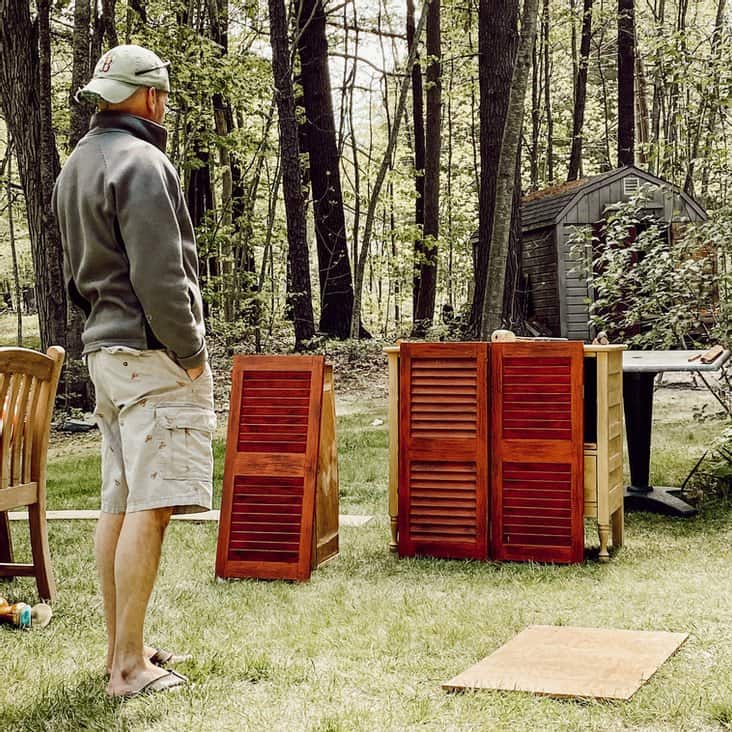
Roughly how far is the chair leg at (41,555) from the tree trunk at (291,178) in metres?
9.89

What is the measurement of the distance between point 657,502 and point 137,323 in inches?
166

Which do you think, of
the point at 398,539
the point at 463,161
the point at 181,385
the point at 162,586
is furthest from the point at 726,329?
the point at 463,161

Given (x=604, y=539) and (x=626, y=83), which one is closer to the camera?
(x=604, y=539)

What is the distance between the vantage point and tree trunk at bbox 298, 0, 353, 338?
1669 centimetres

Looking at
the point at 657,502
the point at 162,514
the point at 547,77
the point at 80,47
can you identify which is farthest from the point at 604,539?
the point at 547,77

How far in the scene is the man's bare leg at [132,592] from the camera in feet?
10.8

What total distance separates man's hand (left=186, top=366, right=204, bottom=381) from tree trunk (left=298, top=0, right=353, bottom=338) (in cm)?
1317

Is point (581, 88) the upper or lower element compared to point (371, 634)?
upper

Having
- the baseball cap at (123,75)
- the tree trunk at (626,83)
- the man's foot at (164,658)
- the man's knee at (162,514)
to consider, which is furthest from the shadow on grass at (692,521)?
the tree trunk at (626,83)

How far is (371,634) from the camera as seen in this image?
13.0 feet

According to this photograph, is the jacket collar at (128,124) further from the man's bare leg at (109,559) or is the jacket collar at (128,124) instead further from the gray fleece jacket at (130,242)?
the man's bare leg at (109,559)

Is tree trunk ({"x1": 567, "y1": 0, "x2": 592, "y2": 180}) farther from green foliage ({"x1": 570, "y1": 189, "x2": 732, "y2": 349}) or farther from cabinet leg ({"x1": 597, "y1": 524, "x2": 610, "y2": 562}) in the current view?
cabinet leg ({"x1": 597, "y1": 524, "x2": 610, "y2": 562})

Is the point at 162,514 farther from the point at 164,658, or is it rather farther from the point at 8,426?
the point at 8,426

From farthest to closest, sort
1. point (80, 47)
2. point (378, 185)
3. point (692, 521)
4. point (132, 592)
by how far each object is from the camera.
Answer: point (378, 185)
point (80, 47)
point (692, 521)
point (132, 592)
